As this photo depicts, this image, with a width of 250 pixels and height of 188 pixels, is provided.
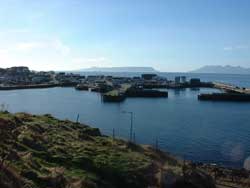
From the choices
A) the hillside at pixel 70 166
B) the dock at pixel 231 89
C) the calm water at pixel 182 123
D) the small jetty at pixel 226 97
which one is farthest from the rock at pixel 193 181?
the dock at pixel 231 89

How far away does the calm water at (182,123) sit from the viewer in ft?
125

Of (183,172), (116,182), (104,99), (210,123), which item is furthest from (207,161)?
(104,99)

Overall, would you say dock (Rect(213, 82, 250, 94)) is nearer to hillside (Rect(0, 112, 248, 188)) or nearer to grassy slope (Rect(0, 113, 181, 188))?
grassy slope (Rect(0, 113, 181, 188))

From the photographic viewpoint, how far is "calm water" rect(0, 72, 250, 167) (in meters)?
38.0

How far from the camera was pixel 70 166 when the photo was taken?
1759 centimetres

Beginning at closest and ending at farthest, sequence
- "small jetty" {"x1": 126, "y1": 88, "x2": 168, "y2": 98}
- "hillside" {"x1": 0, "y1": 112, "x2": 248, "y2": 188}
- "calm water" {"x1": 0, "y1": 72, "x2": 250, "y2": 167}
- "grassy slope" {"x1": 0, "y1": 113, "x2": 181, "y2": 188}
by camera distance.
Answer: "hillside" {"x1": 0, "y1": 112, "x2": 248, "y2": 188}, "grassy slope" {"x1": 0, "y1": 113, "x2": 181, "y2": 188}, "calm water" {"x1": 0, "y1": 72, "x2": 250, "y2": 167}, "small jetty" {"x1": 126, "y1": 88, "x2": 168, "y2": 98}

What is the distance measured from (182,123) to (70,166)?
41.9 metres

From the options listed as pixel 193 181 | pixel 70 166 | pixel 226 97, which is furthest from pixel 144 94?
pixel 70 166

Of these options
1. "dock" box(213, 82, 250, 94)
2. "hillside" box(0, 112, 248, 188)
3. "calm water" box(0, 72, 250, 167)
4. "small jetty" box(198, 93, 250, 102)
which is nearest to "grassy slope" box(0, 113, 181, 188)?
"hillside" box(0, 112, 248, 188)

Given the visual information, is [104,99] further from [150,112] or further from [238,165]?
[238,165]

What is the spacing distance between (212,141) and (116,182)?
27423 millimetres

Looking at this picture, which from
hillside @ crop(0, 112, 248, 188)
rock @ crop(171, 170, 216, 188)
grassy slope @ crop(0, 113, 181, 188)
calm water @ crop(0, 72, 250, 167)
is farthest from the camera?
calm water @ crop(0, 72, 250, 167)

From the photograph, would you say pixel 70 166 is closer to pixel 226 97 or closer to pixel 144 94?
pixel 226 97

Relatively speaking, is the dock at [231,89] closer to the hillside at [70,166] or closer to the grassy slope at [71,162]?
the grassy slope at [71,162]
